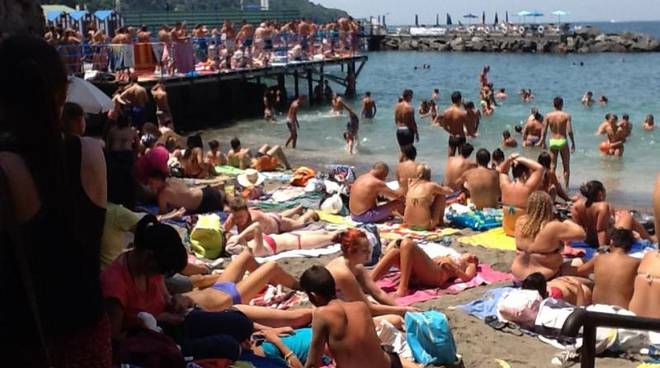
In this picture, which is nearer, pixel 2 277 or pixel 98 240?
pixel 2 277

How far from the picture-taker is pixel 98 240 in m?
2.02

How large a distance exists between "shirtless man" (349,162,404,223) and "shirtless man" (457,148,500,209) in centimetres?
99

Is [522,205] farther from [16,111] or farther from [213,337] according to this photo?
[16,111]

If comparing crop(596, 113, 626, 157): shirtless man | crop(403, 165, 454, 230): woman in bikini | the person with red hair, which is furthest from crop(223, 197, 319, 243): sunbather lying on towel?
crop(596, 113, 626, 157): shirtless man

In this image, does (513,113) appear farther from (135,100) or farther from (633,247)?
(633,247)

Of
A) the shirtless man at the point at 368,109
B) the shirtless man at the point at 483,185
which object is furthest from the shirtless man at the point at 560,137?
the shirtless man at the point at 368,109

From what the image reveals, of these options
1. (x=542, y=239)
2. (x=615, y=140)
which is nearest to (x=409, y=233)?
(x=542, y=239)

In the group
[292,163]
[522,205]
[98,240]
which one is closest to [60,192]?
[98,240]

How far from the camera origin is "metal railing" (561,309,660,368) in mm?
2389

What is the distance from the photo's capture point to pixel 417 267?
260 inches

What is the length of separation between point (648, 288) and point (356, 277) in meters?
1.93

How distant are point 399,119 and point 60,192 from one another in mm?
12222

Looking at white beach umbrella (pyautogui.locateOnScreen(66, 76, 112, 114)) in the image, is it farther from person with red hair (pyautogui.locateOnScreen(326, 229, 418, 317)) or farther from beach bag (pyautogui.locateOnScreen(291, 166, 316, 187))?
beach bag (pyautogui.locateOnScreen(291, 166, 316, 187))

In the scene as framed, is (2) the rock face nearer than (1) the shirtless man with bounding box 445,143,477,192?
No
